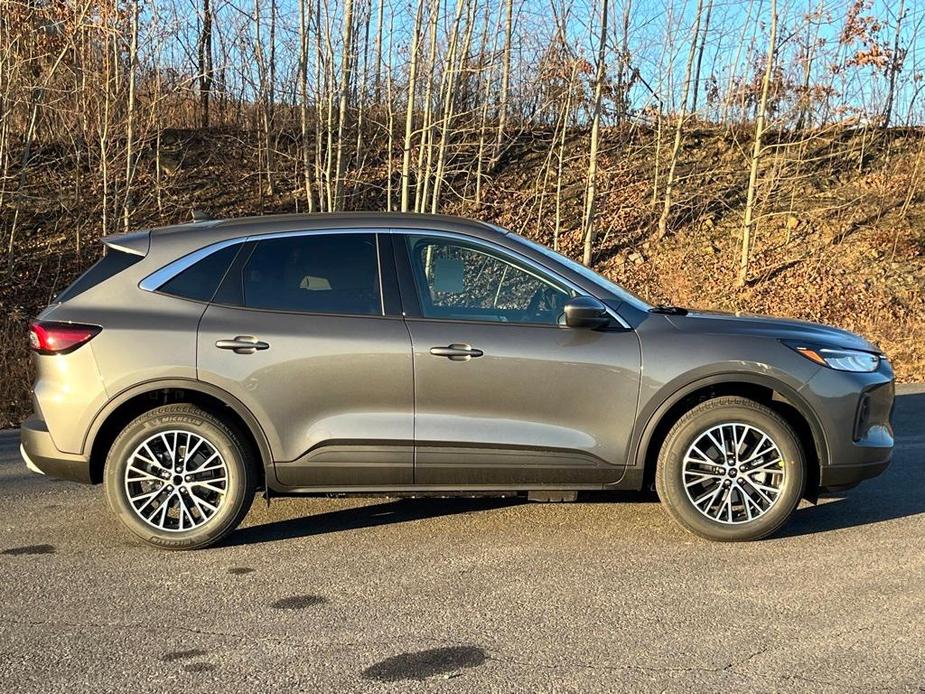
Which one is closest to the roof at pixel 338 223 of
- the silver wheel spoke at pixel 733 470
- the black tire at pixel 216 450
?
the black tire at pixel 216 450

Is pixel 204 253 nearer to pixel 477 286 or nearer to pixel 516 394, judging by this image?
pixel 477 286

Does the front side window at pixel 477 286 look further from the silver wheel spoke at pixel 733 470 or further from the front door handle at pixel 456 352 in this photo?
the silver wheel spoke at pixel 733 470

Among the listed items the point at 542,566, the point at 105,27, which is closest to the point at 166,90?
the point at 105,27

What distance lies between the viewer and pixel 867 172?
19.7 m

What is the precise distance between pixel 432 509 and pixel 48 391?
239cm

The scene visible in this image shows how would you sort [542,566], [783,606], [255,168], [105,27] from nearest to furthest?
1. [783,606]
2. [542,566]
3. [105,27]
4. [255,168]

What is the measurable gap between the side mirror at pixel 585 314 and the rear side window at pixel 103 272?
2421mm

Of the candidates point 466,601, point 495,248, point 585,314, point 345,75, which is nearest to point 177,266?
point 495,248

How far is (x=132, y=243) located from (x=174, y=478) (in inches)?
53.4

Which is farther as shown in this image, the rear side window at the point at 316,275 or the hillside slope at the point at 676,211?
the hillside slope at the point at 676,211

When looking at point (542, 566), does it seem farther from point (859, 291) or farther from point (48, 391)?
point (859, 291)

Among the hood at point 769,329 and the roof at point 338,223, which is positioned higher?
the roof at point 338,223

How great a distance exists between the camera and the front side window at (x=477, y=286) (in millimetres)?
4859

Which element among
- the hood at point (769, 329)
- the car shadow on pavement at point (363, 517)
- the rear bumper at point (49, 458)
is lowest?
the car shadow on pavement at point (363, 517)
